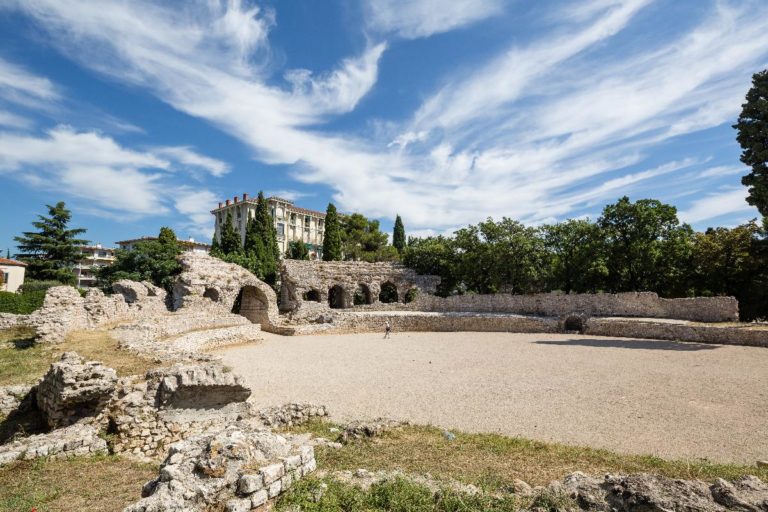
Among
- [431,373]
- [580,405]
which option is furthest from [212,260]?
[580,405]

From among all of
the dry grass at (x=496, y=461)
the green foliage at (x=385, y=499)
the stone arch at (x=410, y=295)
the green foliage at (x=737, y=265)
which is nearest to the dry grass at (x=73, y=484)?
the green foliage at (x=385, y=499)

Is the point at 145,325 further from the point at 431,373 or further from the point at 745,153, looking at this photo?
the point at 745,153

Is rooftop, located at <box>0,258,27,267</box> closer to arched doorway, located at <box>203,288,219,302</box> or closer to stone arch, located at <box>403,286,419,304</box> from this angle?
arched doorway, located at <box>203,288,219,302</box>

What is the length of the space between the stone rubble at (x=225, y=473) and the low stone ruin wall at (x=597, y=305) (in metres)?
26.8

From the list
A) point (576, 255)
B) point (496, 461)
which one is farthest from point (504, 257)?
point (496, 461)

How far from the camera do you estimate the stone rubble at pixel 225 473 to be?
13.7 feet

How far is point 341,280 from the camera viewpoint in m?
38.6

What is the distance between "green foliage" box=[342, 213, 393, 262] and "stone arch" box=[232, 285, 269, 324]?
869 inches

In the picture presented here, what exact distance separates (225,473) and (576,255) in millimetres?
33580

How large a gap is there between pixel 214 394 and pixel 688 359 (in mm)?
16937

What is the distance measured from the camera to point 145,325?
19125mm

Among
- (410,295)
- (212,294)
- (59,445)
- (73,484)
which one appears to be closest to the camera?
(73,484)

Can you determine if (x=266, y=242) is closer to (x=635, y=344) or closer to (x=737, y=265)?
(x=635, y=344)

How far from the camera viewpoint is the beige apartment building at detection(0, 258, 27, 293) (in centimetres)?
3866
